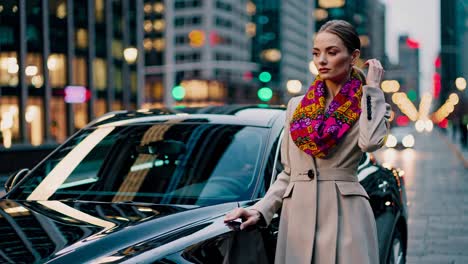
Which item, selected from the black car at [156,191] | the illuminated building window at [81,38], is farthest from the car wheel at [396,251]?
the illuminated building window at [81,38]

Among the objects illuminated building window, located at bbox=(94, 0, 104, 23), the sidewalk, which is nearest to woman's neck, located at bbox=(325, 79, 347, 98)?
the sidewalk

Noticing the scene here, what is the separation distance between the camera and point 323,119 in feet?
9.91

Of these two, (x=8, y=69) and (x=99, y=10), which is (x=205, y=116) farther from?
(x=99, y=10)

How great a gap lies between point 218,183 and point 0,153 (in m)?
16.2

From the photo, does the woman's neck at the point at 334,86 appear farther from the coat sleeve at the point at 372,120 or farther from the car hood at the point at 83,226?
the car hood at the point at 83,226

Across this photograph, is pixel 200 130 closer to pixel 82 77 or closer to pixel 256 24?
pixel 82 77

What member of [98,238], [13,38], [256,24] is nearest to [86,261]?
[98,238]

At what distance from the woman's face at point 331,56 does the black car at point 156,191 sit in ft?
2.56

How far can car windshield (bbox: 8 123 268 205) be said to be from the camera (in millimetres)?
4043

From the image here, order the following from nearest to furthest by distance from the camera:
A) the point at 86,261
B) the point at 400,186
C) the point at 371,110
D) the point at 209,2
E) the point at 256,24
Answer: the point at 86,261
the point at 371,110
the point at 400,186
the point at 209,2
the point at 256,24

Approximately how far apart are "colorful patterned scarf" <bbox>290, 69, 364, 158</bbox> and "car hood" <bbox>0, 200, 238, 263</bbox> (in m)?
0.67

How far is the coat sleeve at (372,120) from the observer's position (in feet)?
9.52

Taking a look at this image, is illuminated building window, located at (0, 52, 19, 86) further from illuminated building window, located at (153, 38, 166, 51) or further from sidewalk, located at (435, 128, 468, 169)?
illuminated building window, located at (153, 38, 166, 51)

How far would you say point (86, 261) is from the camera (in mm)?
2742
